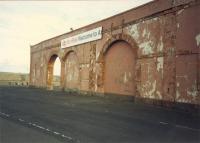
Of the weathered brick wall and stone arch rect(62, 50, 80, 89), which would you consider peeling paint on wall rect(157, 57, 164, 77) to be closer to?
the weathered brick wall

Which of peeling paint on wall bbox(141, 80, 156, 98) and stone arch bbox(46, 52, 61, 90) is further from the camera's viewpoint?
stone arch bbox(46, 52, 61, 90)

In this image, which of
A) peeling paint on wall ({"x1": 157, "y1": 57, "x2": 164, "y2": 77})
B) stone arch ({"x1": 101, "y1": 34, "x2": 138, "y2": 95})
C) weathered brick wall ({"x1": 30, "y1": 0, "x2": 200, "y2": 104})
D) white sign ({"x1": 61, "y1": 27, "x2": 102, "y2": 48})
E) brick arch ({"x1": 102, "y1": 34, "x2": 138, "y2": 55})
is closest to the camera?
weathered brick wall ({"x1": 30, "y1": 0, "x2": 200, "y2": 104})

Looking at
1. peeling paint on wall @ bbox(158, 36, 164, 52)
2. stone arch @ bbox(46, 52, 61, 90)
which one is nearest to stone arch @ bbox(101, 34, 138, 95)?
peeling paint on wall @ bbox(158, 36, 164, 52)

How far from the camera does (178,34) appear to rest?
53.5 ft

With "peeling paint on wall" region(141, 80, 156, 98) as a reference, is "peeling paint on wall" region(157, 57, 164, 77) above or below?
above

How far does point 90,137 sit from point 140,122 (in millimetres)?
Answer: 3219

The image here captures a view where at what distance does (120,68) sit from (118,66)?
349 millimetres

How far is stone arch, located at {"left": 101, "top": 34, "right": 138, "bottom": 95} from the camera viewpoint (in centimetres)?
2067

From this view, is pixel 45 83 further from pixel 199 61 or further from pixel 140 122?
pixel 140 122

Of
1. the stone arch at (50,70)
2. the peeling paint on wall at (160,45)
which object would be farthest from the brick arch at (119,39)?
the stone arch at (50,70)

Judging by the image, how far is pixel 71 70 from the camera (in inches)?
1211

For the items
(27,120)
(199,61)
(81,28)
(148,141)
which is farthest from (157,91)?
(81,28)

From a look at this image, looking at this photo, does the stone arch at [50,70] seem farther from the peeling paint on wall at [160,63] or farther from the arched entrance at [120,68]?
the peeling paint on wall at [160,63]

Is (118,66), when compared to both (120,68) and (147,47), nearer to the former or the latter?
(120,68)
